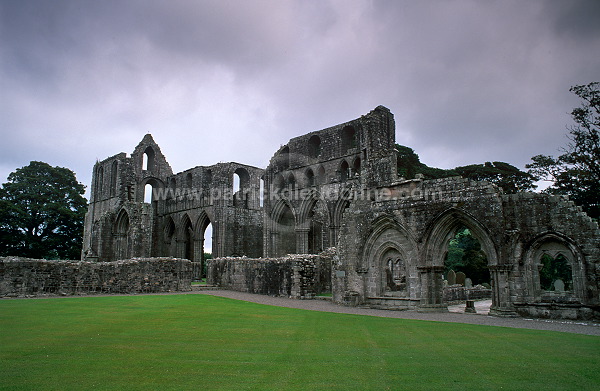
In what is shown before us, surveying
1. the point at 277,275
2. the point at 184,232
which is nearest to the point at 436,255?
the point at 277,275

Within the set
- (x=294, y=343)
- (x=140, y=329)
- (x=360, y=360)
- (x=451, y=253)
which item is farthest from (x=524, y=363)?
(x=451, y=253)

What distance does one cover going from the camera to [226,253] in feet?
111

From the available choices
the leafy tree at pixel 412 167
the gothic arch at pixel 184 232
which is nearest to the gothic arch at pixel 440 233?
the leafy tree at pixel 412 167

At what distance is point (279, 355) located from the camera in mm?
6039

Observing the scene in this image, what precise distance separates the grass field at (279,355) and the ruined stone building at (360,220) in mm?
3478

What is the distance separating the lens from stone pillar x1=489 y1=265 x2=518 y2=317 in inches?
475

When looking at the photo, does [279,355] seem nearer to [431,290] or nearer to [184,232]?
[431,290]

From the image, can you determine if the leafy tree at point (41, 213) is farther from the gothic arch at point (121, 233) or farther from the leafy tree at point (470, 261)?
the leafy tree at point (470, 261)

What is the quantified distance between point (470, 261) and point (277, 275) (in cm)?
1782

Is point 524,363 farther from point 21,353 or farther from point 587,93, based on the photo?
point 587,93

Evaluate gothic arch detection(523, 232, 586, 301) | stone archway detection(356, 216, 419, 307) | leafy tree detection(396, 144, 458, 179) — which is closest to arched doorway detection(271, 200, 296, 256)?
leafy tree detection(396, 144, 458, 179)

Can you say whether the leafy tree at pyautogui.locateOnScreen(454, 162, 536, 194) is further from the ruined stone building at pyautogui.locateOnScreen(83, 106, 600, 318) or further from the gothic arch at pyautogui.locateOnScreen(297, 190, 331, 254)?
Result: the gothic arch at pyautogui.locateOnScreen(297, 190, 331, 254)

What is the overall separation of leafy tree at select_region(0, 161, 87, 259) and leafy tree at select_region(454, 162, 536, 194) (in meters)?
34.8

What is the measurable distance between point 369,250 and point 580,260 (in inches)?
249
